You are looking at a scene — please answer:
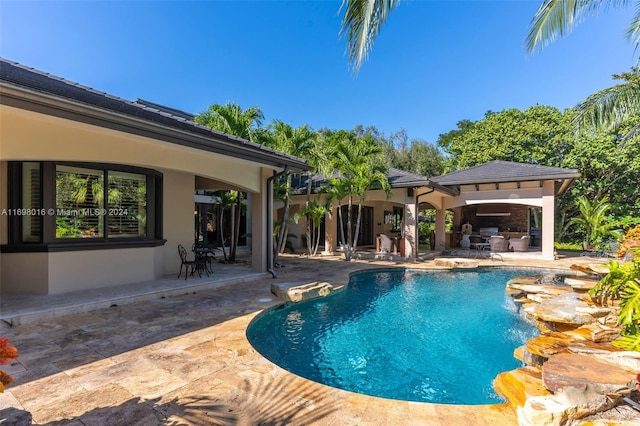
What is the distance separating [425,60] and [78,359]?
58.6 feet

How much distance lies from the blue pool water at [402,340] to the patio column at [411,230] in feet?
18.1

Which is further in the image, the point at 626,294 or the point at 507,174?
the point at 507,174

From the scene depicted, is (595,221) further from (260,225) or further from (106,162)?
(106,162)

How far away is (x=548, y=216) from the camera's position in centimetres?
1578

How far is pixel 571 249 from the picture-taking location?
2086cm

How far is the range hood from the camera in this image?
76.9ft

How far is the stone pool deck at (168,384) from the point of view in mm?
3121

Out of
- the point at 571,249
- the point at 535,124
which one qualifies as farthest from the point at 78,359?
the point at 535,124

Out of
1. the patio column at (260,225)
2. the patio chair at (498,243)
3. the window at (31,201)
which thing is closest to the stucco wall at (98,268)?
the window at (31,201)

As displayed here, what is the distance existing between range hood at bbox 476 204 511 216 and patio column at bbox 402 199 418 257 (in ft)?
36.3

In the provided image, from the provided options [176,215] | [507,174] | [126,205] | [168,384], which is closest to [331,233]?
[176,215]

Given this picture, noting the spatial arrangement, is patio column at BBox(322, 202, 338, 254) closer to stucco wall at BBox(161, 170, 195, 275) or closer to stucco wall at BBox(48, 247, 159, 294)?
stucco wall at BBox(161, 170, 195, 275)

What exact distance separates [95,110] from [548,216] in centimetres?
1849

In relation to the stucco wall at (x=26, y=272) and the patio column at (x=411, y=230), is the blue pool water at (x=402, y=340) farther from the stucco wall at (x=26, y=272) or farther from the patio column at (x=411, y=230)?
the patio column at (x=411, y=230)
